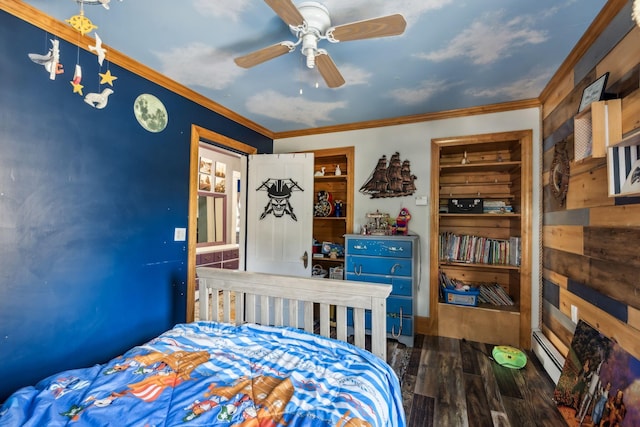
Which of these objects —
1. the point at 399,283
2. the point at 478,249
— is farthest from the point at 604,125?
the point at 399,283

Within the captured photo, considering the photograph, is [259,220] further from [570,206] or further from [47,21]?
[570,206]

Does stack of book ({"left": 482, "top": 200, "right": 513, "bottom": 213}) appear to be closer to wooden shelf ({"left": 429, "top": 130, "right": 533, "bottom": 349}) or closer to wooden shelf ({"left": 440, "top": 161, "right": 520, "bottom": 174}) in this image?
wooden shelf ({"left": 429, "top": 130, "right": 533, "bottom": 349})

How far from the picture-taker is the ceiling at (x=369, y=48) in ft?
5.26

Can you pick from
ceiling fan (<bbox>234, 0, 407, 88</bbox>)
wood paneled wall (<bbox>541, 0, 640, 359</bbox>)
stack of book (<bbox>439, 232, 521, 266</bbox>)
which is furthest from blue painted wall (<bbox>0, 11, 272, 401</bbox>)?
wood paneled wall (<bbox>541, 0, 640, 359</bbox>)

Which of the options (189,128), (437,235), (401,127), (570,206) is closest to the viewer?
(570,206)

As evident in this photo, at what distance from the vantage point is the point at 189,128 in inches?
106

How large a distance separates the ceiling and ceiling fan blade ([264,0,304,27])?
29cm

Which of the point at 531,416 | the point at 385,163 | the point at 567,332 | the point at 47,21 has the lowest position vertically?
the point at 531,416

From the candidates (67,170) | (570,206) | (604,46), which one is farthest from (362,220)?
(67,170)

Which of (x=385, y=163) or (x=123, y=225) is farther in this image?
(x=385, y=163)

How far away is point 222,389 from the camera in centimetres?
113

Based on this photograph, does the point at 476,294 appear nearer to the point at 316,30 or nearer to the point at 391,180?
the point at 391,180

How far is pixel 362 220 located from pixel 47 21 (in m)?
Answer: 3.05

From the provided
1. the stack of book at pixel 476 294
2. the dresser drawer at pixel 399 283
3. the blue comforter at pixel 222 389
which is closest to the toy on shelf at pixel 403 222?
the dresser drawer at pixel 399 283
